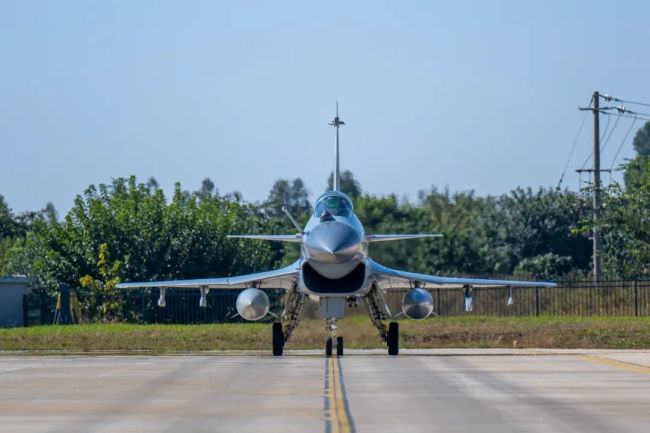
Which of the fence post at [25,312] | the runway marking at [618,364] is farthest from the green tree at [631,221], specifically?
the runway marking at [618,364]

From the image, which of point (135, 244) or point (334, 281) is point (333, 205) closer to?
point (334, 281)

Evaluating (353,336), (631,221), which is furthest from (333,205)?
(631,221)

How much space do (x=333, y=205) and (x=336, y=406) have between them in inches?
470

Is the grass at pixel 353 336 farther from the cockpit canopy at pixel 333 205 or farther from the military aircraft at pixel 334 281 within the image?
the cockpit canopy at pixel 333 205

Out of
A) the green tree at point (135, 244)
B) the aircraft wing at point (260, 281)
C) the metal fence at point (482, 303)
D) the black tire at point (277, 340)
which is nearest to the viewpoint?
the aircraft wing at point (260, 281)

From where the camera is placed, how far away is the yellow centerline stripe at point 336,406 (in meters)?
13.4

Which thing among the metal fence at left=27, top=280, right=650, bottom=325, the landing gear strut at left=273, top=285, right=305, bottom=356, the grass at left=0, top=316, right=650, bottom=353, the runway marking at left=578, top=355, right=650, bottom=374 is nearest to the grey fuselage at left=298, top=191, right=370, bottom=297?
the landing gear strut at left=273, top=285, right=305, bottom=356

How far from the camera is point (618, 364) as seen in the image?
24531 millimetres

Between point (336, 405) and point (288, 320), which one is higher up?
point (288, 320)

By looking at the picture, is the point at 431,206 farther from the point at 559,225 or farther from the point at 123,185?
the point at 123,185

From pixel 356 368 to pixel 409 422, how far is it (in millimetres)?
9693

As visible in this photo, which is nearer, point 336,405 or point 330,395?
point 336,405

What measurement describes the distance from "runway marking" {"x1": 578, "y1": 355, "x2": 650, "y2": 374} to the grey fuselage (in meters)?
4.91

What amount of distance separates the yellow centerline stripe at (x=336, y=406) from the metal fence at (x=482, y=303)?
1052 inches
